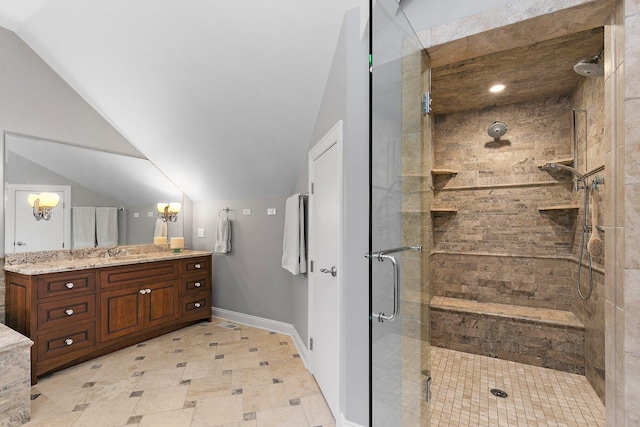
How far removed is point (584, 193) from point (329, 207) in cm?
217

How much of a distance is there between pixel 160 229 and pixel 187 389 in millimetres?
2188

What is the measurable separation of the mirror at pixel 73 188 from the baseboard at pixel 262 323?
1209 millimetres

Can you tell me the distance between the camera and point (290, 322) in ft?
11.2

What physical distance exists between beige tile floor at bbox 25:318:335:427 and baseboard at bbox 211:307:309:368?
0.35ft

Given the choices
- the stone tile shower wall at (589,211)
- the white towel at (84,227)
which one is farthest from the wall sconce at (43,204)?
the stone tile shower wall at (589,211)

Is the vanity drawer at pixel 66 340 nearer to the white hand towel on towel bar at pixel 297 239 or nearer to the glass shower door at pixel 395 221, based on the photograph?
the white hand towel on towel bar at pixel 297 239

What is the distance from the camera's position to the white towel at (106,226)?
10.8 feet

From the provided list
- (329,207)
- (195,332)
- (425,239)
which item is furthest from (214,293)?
(425,239)

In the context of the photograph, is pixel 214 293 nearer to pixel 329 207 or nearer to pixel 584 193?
pixel 329 207

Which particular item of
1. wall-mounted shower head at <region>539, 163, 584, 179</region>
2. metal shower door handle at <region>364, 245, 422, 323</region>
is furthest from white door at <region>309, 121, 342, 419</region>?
wall-mounted shower head at <region>539, 163, 584, 179</region>

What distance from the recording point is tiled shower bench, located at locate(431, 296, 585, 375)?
2.58m

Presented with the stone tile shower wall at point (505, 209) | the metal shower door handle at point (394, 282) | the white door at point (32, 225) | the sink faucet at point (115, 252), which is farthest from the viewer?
the sink faucet at point (115, 252)

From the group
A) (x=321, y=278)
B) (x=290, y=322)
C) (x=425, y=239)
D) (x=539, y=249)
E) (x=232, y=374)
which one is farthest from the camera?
(x=290, y=322)

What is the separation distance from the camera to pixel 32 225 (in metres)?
2.83
